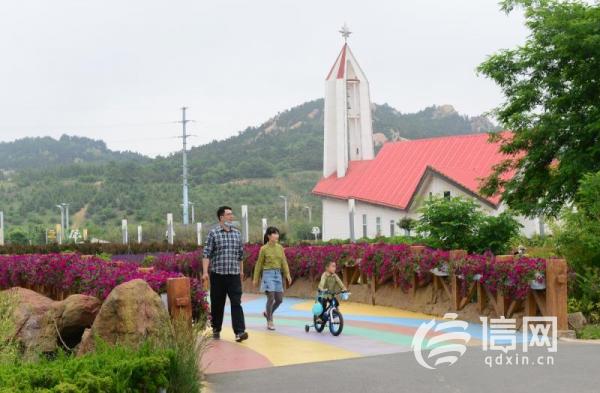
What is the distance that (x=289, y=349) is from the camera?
11.8m

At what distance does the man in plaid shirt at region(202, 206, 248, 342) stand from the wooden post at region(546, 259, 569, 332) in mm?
4612

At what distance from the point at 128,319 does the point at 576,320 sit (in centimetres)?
741

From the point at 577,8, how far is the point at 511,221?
1108cm

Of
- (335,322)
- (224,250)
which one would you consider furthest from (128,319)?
(335,322)

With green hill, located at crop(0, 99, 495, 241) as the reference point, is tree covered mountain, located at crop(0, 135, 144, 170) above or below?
above

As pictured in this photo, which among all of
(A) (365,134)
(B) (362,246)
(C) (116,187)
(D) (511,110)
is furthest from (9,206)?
(B) (362,246)

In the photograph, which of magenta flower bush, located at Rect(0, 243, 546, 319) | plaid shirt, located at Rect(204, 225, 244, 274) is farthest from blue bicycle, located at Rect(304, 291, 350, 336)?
magenta flower bush, located at Rect(0, 243, 546, 319)

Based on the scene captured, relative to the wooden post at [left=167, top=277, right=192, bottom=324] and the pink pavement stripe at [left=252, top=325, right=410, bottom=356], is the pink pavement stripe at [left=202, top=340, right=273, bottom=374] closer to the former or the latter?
the wooden post at [left=167, top=277, right=192, bottom=324]

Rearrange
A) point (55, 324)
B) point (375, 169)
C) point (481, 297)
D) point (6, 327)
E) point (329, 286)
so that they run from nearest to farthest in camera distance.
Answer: point (6, 327)
point (55, 324)
point (329, 286)
point (481, 297)
point (375, 169)

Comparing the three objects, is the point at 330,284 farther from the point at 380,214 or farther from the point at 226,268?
the point at 380,214

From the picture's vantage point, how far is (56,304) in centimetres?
1114

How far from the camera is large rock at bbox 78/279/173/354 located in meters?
9.12

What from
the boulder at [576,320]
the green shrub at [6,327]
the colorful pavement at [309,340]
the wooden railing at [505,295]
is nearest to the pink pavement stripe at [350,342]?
the colorful pavement at [309,340]

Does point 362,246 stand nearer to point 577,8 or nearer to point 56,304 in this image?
point 56,304
